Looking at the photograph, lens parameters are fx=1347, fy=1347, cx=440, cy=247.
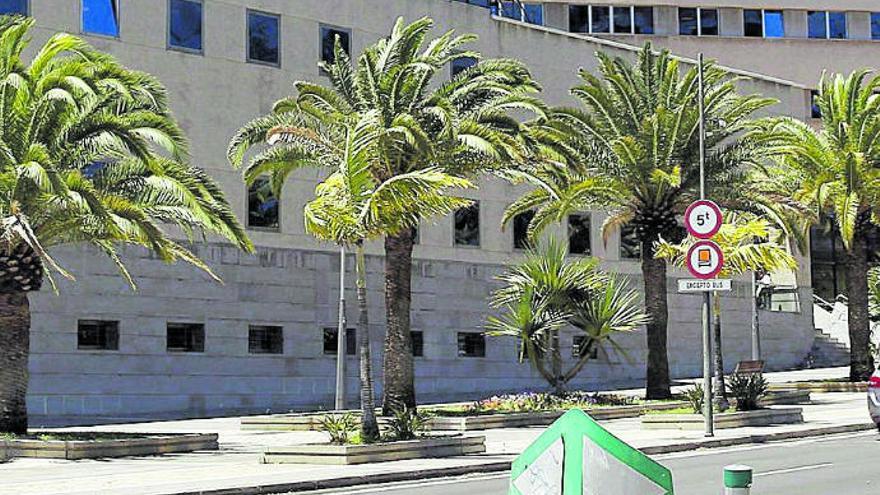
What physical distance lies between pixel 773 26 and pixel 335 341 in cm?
3466

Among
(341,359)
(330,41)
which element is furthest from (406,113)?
(330,41)

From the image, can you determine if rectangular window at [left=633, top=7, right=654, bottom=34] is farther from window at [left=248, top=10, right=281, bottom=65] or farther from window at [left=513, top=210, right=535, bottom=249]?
window at [left=248, top=10, right=281, bottom=65]

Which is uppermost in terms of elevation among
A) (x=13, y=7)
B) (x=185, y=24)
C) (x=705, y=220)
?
(x=185, y=24)

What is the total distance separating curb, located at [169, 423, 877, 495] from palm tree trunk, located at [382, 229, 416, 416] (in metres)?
6.71

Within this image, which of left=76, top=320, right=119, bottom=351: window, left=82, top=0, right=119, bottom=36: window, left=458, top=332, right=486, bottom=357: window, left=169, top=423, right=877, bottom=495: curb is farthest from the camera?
left=458, top=332, right=486, bottom=357: window

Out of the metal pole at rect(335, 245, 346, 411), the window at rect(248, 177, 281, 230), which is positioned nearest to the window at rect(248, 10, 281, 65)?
the window at rect(248, 177, 281, 230)

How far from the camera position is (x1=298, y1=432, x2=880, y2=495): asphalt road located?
52.9 ft

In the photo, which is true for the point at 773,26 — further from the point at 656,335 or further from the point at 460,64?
the point at 656,335

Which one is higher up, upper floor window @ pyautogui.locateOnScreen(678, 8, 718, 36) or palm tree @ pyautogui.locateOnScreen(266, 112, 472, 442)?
upper floor window @ pyautogui.locateOnScreen(678, 8, 718, 36)

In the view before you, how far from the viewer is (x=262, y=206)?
38.5 metres

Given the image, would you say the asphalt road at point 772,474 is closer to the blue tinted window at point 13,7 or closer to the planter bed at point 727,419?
the planter bed at point 727,419

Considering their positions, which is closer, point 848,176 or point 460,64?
point 848,176

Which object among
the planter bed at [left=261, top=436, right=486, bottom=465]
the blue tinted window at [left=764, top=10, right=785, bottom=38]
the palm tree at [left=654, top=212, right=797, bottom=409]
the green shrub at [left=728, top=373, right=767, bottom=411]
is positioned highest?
the blue tinted window at [left=764, top=10, right=785, bottom=38]

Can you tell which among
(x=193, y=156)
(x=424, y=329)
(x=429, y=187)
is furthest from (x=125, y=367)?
(x=429, y=187)
